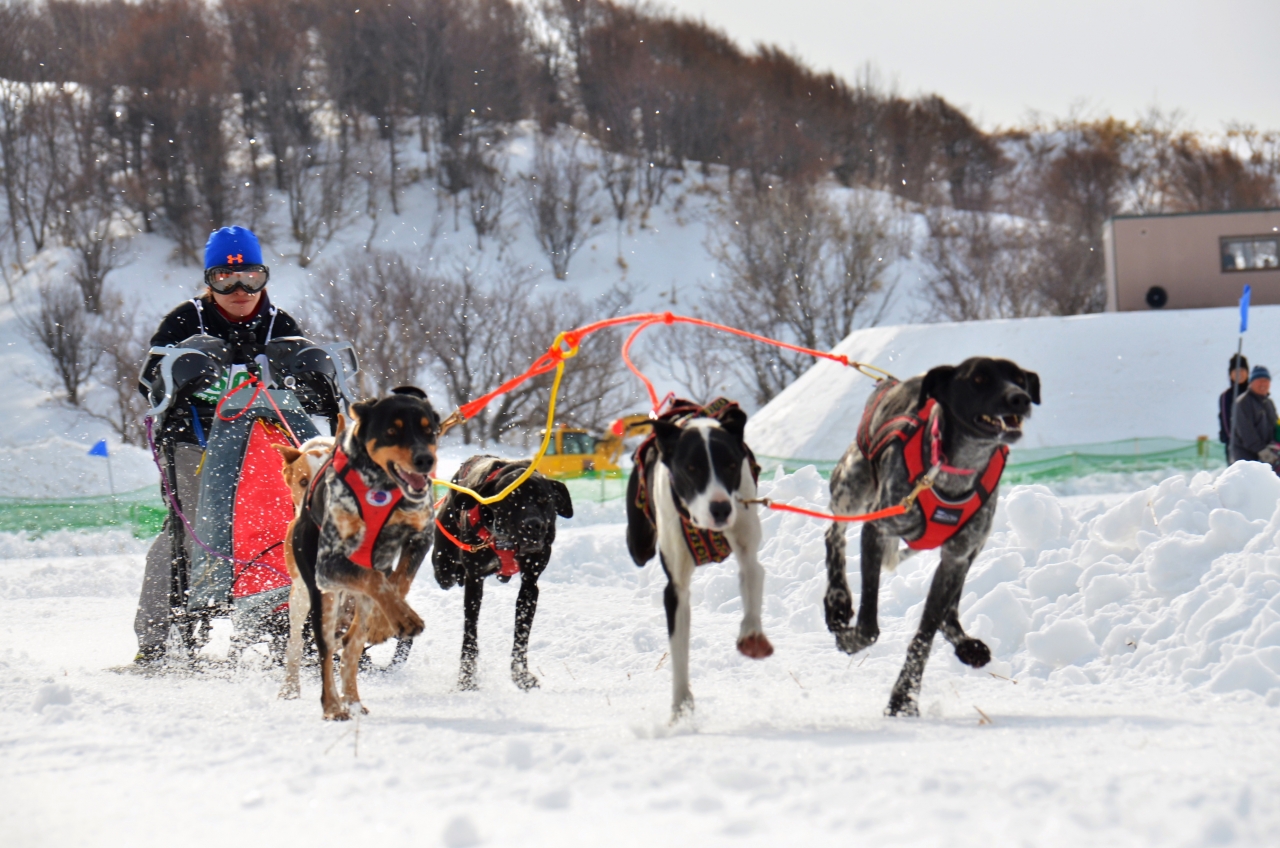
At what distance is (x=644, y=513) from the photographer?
478 cm

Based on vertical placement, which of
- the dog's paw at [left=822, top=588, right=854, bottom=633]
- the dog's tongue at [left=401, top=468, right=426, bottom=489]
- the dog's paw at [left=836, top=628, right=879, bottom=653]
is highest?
the dog's tongue at [left=401, top=468, right=426, bottom=489]

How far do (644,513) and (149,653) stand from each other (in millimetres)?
3227

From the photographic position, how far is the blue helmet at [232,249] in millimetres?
5992

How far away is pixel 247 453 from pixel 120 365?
27488 mm

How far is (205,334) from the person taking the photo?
586cm

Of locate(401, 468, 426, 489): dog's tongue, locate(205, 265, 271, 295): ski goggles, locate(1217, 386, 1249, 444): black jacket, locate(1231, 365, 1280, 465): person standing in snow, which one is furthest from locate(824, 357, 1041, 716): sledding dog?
locate(1217, 386, 1249, 444): black jacket

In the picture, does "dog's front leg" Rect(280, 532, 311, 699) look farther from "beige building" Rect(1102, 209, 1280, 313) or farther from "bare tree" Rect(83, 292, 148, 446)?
"bare tree" Rect(83, 292, 148, 446)

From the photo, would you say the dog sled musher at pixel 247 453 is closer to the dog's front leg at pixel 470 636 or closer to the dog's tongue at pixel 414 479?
the dog's front leg at pixel 470 636

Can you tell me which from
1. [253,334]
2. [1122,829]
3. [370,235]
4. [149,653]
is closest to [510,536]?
[253,334]

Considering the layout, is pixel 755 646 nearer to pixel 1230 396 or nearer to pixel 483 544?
pixel 483 544

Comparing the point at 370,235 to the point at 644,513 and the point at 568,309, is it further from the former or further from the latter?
the point at 644,513

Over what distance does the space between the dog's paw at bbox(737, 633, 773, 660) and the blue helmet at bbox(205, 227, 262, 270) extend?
11.7 ft

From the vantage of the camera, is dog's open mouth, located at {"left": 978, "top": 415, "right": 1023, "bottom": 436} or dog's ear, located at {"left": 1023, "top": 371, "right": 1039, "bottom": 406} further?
dog's ear, located at {"left": 1023, "top": 371, "right": 1039, "bottom": 406}

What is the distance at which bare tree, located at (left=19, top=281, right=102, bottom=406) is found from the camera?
107 feet
